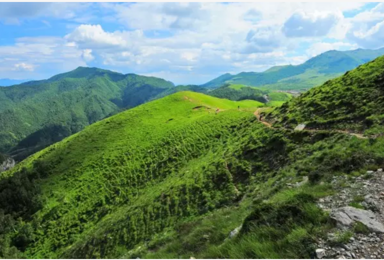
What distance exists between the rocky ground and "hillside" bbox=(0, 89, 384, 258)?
0.47 metres

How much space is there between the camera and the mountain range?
35.9 ft

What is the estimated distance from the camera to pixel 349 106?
3100 cm

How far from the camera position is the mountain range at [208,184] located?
1093 cm

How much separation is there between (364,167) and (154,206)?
25.0 metres

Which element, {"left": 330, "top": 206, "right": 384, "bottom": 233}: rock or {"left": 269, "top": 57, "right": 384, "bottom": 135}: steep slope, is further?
{"left": 269, "top": 57, "right": 384, "bottom": 135}: steep slope

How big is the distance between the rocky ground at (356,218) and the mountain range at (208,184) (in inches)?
3.1

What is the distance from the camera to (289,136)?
105ft

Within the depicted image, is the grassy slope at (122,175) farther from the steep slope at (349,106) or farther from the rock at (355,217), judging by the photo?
the rock at (355,217)

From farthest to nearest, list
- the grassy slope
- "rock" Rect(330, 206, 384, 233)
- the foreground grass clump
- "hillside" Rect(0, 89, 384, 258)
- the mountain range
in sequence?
the grassy slope → "hillside" Rect(0, 89, 384, 258) → the mountain range → "rock" Rect(330, 206, 384, 233) → the foreground grass clump

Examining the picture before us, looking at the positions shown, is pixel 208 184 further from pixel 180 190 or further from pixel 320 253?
pixel 320 253

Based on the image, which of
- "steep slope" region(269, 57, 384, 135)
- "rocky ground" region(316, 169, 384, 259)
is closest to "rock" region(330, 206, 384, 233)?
"rocky ground" region(316, 169, 384, 259)

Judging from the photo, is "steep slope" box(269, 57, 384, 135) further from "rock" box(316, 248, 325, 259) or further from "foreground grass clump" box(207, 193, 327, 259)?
"rock" box(316, 248, 325, 259)

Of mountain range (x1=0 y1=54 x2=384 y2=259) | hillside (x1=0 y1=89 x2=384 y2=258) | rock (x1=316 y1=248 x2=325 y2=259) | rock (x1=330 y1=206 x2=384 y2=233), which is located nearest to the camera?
rock (x1=316 y1=248 x2=325 y2=259)

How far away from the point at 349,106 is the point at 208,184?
19.5 metres
